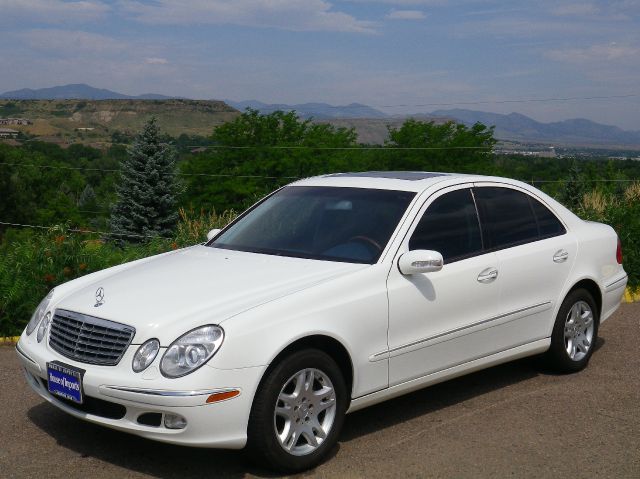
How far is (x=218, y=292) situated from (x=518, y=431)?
218 centimetres

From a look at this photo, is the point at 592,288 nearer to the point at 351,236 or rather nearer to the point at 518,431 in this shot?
the point at 518,431

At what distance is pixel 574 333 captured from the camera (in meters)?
7.12

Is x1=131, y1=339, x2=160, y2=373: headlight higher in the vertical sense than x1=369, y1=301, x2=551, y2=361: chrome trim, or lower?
higher

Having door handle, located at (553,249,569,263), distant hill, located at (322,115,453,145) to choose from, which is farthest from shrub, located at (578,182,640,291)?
distant hill, located at (322,115,453,145)

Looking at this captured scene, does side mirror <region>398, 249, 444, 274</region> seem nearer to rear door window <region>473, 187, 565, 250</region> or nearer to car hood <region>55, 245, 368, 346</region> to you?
car hood <region>55, 245, 368, 346</region>

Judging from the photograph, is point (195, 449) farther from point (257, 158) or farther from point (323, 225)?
point (257, 158)

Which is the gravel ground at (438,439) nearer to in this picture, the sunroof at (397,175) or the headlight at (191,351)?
the headlight at (191,351)

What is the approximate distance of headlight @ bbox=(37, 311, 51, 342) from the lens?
17.6 feet

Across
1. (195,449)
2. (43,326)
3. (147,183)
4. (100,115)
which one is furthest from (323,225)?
(100,115)

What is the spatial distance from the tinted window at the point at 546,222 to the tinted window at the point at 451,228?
2.55 feet

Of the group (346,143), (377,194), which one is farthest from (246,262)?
(346,143)

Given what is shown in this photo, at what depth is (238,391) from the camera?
15.1 ft

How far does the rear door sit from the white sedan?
0.05 feet

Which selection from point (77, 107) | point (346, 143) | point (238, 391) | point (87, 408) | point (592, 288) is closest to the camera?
point (238, 391)
